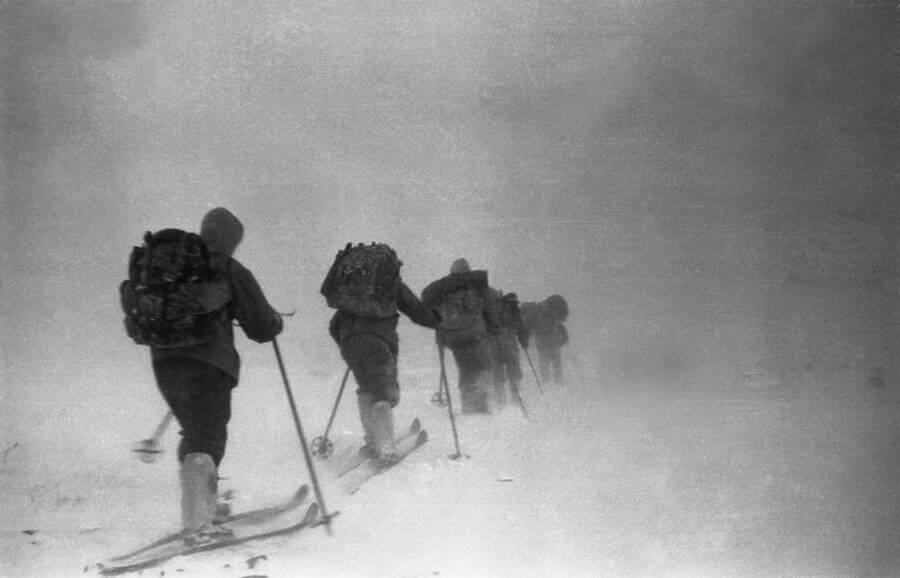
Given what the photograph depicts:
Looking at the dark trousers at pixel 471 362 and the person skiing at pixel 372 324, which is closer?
the person skiing at pixel 372 324

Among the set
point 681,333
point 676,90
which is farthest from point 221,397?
point 681,333

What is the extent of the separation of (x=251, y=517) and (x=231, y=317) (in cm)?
96

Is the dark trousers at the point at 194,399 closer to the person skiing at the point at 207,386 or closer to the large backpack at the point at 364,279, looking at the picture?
the person skiing at the point at 207,386

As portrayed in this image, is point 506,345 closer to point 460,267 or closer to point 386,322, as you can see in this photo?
point 460,267

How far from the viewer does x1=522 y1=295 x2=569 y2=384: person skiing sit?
384 inches

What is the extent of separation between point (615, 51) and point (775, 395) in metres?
2.30

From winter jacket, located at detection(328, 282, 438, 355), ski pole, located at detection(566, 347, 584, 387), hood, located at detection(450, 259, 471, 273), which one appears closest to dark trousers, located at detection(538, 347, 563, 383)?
ski pole, located at detection(566, 347, 584, 387)

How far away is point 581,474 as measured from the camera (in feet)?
12.4

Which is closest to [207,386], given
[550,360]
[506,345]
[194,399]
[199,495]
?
[194,399]

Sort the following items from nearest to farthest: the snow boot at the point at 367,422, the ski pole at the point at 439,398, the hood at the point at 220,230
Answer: the hood at the point at 220,230
the snow boot at the point at 367,422
the ski pole at the point at 439,398

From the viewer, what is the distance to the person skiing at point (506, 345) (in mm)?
7633

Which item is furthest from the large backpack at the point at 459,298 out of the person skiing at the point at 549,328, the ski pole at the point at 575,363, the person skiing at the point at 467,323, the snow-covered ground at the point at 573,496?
the person skiing at the point at 549,328

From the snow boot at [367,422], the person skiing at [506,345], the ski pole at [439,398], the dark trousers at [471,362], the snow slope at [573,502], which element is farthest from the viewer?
the person skiing at [506,345]

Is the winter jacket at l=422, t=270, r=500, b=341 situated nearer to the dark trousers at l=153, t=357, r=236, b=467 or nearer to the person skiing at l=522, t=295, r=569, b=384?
the person skiing at l=522, t=295, r=569, b=384
